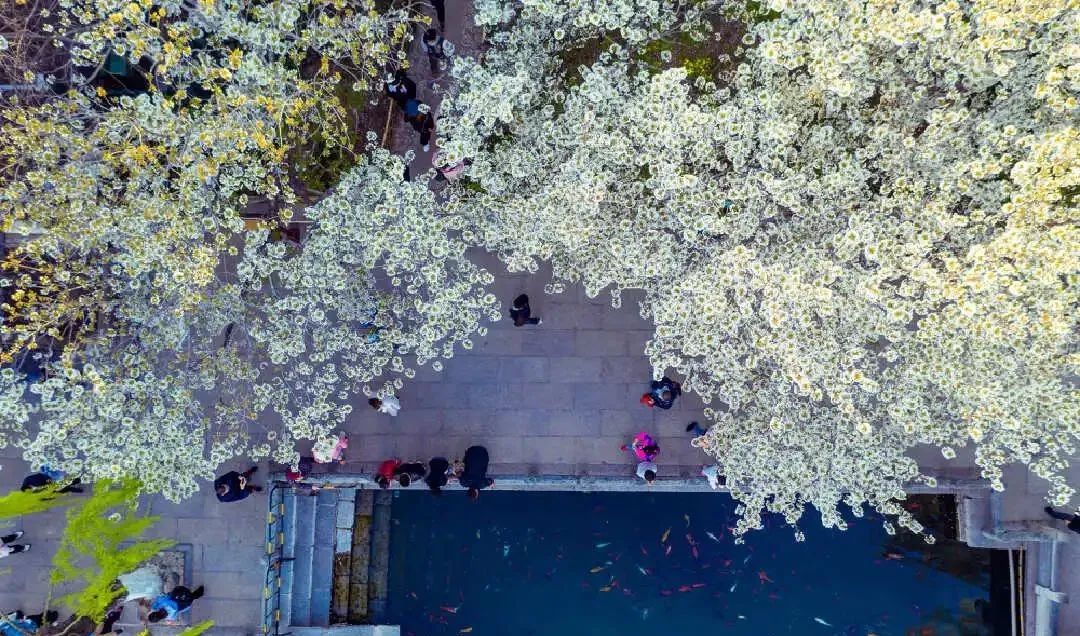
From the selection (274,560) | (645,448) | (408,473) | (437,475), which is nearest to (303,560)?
(274,560)

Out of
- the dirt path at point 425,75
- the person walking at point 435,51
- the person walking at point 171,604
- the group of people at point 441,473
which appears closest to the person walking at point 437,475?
the group of people at point 441,473

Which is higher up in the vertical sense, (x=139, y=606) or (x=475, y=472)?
(x=475, y=472)

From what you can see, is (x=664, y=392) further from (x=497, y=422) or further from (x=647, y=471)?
(x=497, y=422)

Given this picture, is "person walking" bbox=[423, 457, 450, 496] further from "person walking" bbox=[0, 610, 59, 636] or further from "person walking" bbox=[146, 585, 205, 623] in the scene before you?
"person walking" bbox=[0, 610, 59, 636]

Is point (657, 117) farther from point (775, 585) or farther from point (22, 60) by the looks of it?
point (775, 585)

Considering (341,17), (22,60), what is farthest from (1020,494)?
(22,60)

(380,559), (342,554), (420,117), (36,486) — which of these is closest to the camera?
(420,117)

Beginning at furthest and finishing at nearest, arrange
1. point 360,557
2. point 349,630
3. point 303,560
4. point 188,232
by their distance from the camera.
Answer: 1. point 360,557
2. point 349,630
3. point 303,560
4. point 188,232
